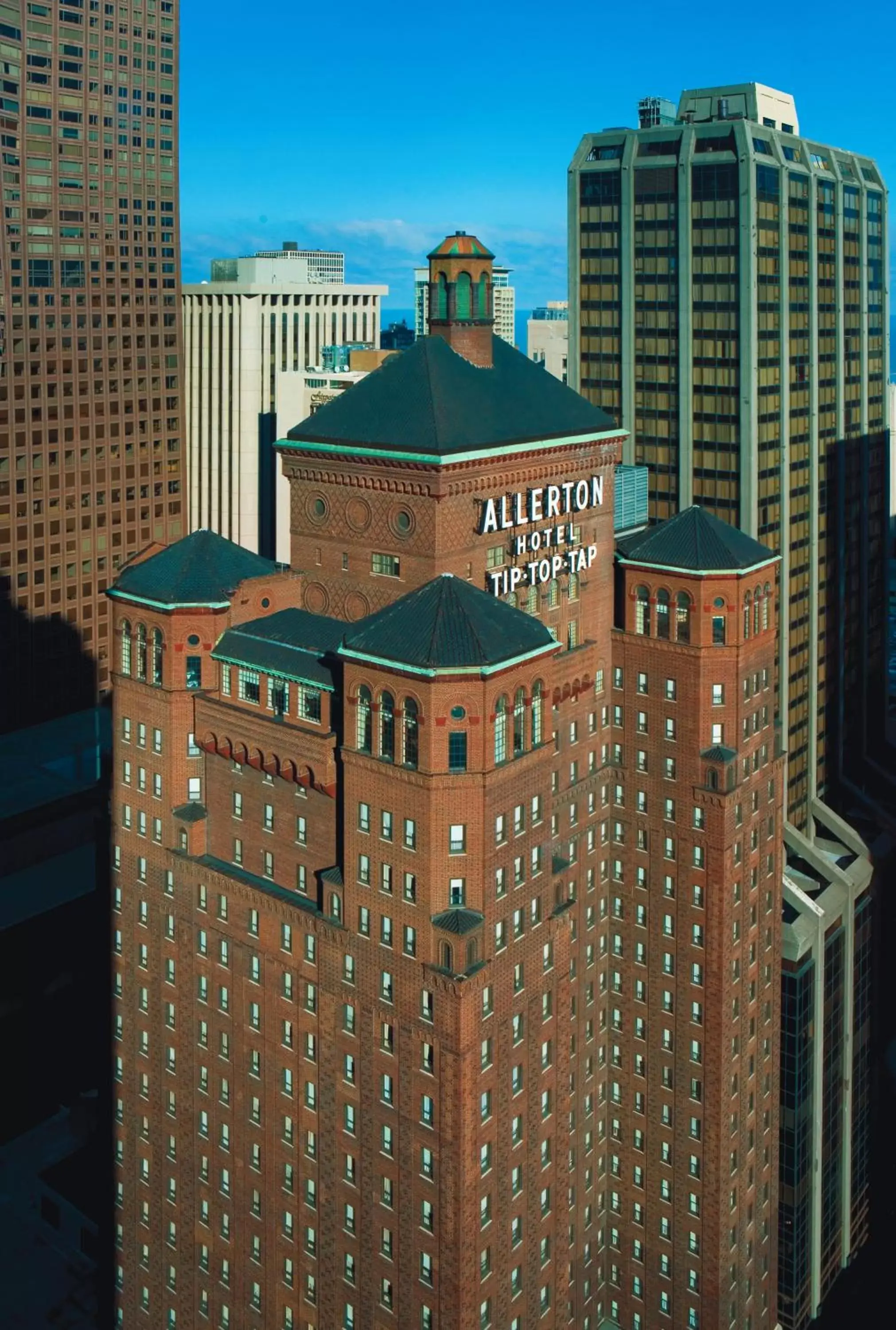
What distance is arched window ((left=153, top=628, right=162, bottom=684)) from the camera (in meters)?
105

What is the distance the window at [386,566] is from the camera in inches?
3959

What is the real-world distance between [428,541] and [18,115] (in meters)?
127

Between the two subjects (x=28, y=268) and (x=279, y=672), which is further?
(x=28, y=268)

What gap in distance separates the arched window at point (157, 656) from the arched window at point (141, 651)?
981 millimetres

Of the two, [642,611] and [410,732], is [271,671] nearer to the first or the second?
[410,732]

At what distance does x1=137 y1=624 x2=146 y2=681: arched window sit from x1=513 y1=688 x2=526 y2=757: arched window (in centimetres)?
3062

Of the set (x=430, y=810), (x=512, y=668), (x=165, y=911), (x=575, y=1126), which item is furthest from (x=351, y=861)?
(x=575, y=1126)

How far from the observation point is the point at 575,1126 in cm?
11512

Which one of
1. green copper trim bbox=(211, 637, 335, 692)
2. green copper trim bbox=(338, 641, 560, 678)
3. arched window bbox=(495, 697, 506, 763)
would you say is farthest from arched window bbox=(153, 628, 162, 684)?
arched window bbox=(495, 697, 506, 763)

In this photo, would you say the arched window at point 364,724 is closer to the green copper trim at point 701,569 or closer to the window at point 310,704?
the window at point 310,704

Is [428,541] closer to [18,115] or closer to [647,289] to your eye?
[647,289]

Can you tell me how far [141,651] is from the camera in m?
107

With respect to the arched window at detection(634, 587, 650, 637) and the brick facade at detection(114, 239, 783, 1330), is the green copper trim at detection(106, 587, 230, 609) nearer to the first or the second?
the brick facade at detection(114, 239, 783, 1330)

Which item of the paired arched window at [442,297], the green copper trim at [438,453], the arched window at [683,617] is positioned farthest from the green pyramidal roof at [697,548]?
the paired arched window at [442,297]
